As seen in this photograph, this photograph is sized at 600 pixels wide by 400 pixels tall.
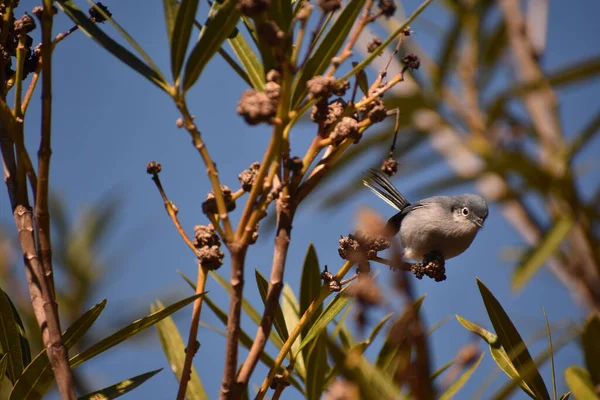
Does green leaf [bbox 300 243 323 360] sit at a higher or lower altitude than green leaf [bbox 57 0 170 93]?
lower

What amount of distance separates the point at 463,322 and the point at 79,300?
5.85 feet

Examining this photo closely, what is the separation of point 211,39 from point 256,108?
0.23m

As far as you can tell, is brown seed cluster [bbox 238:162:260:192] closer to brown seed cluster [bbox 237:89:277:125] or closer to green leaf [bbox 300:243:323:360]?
brown seed cluster [bbox 237:89:277:125]

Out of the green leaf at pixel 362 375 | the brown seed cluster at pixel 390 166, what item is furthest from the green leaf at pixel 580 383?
the brown seed cluster at pixel 390 166

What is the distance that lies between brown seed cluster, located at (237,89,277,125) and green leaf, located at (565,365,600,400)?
1.63ft

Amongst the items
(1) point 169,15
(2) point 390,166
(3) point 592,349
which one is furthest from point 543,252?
(1) point 169,15

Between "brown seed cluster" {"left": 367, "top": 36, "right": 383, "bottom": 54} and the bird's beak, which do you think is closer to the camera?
"brown seed cluster" {"left": 367, "top": 36, "right": 383, "bottom": 54}

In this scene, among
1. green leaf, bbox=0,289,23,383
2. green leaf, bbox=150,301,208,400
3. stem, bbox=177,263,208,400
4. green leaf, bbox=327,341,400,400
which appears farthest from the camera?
green leaf, bbox=150,301,208,400

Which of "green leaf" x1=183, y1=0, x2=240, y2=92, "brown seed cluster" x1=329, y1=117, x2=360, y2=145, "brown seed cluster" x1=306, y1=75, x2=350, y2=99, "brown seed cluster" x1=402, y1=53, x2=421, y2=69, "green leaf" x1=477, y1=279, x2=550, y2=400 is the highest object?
"green leaf" x1=183, y1=0, x2=240, y2=92

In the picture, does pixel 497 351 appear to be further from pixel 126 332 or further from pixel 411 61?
pixel 126 332

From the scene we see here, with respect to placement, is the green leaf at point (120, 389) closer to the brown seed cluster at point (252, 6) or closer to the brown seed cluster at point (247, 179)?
the brown seed cluster at point (247, 179)

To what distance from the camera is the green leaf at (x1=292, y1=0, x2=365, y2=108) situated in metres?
1.02

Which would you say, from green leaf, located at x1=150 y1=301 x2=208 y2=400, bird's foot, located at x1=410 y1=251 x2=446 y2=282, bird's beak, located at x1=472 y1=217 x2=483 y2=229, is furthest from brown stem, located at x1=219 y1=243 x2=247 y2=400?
bird's beak, located at x1=472 y1=217 x2=483 y2=229

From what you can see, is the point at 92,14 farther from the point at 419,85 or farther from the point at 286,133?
the point at 419,85
